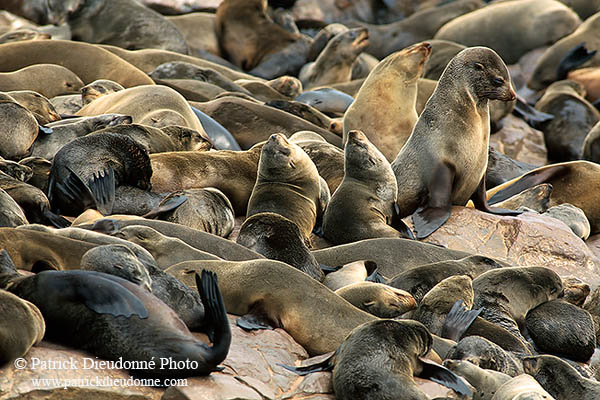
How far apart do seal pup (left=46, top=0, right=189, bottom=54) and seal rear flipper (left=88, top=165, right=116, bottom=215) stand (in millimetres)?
9389

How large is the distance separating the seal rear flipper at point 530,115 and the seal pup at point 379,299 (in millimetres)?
9021

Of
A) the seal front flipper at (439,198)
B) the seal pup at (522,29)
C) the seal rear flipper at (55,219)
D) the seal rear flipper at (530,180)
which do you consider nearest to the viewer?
the seal rear flipper at (55,219)

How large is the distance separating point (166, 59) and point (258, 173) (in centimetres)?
659

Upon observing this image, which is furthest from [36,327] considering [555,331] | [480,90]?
[480,90]

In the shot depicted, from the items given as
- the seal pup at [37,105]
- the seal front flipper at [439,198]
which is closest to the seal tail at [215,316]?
the seal front flipper at [439,198]

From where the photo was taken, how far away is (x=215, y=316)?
159 inches

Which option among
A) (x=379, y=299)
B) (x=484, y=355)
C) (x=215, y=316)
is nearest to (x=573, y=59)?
(x=379, y=299)

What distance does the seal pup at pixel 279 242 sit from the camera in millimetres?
6086

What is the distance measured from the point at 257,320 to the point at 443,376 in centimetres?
100

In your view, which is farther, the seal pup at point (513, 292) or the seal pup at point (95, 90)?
the seal pup at point (95, 90)

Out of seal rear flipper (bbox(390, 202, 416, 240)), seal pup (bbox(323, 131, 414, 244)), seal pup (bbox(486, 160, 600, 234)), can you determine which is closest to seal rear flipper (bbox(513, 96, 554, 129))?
seal pup (bbox(486, 160, 600, 234))

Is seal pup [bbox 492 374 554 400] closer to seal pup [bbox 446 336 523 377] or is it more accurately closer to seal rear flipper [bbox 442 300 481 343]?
seal pup [bbox 446 336 523 377]

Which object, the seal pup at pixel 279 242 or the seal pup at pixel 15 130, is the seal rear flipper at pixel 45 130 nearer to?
the seal pup at pixel 15 130

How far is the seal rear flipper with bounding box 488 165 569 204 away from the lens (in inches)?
380
